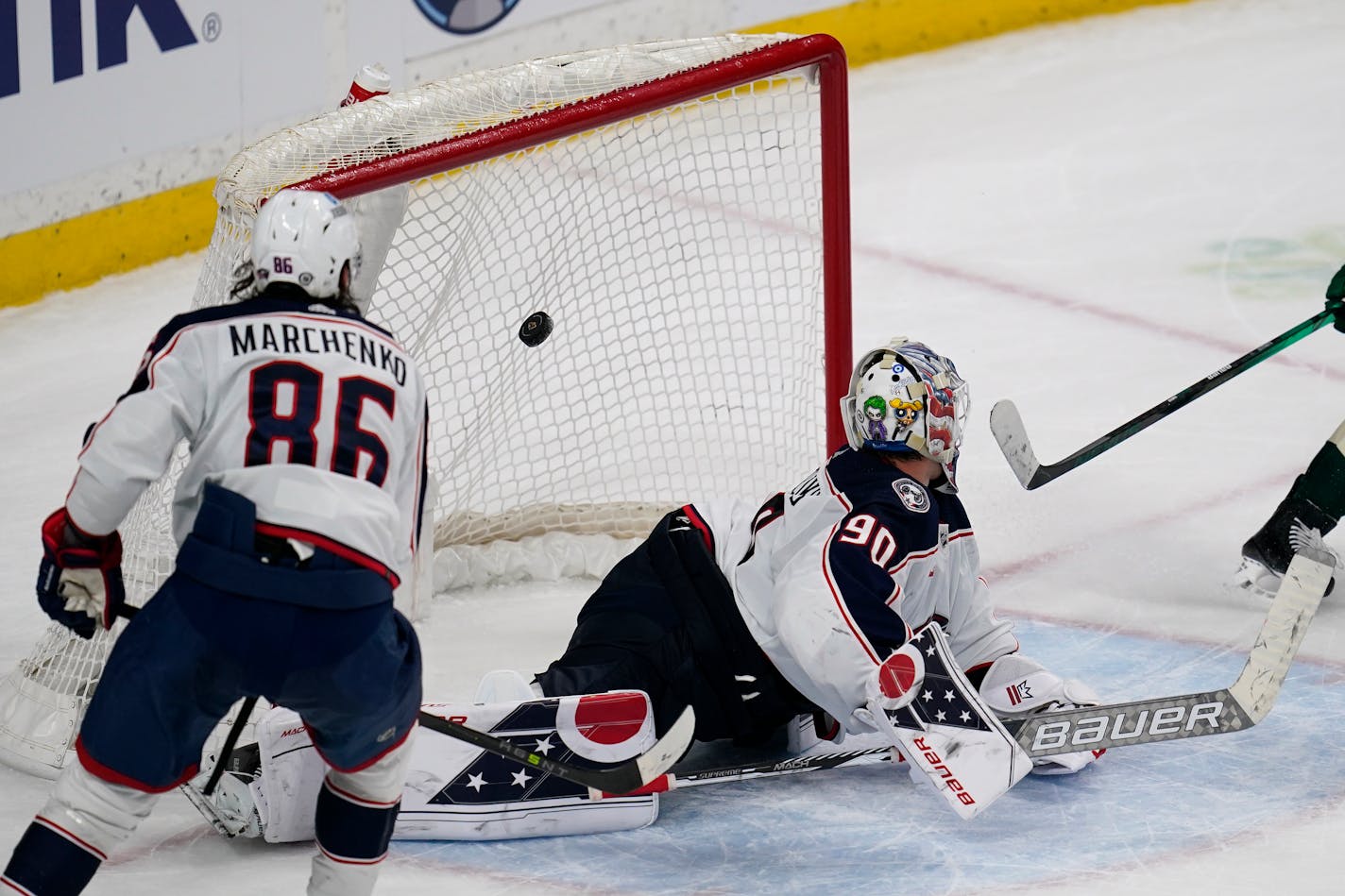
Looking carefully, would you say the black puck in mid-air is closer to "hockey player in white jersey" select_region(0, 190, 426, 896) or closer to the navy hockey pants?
"hockey player in white jersey" select_region(0, 190, 426, 896)

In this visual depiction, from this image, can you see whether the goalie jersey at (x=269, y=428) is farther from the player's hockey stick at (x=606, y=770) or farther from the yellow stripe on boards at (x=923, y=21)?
the yellow stripe on boards at (x=923, y=21)

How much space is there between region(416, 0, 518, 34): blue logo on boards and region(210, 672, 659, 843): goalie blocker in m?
3.27

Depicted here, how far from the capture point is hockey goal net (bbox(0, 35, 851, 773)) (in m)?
3.39

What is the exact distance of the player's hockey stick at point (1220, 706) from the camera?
3.16 meters

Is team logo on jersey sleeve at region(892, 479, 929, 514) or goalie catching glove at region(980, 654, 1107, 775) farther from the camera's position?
goalie catching glove at region(980, 654, 1107, 775)

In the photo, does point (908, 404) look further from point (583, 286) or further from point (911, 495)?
point (583, 286)

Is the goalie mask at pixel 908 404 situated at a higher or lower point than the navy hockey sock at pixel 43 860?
higher

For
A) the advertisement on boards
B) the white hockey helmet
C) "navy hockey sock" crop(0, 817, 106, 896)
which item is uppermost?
the white hockey helmet

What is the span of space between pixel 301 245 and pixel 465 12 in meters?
3.63

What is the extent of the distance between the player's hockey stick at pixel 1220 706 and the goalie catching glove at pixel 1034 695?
0.18ft

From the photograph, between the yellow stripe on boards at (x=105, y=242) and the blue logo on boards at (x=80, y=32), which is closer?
the blue logo on boards at (x=80, y=32)

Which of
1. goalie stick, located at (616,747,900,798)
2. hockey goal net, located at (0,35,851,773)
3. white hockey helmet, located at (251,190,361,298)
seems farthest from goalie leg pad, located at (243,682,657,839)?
white hockey helmet, located at (251,190,361,298)

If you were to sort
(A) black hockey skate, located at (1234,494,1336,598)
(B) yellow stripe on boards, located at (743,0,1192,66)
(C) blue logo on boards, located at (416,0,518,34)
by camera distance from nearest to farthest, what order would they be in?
(A) black hockey skate, located at (1234,494,1336,598) < (C) blue logo on boards, located at (416,0,518,34) < (B) yellow stripe on boards, located at (743,0,1192,66)

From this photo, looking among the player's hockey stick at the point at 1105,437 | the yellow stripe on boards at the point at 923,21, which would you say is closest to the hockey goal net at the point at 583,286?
the player's hockey stick at the point at 1105,437
